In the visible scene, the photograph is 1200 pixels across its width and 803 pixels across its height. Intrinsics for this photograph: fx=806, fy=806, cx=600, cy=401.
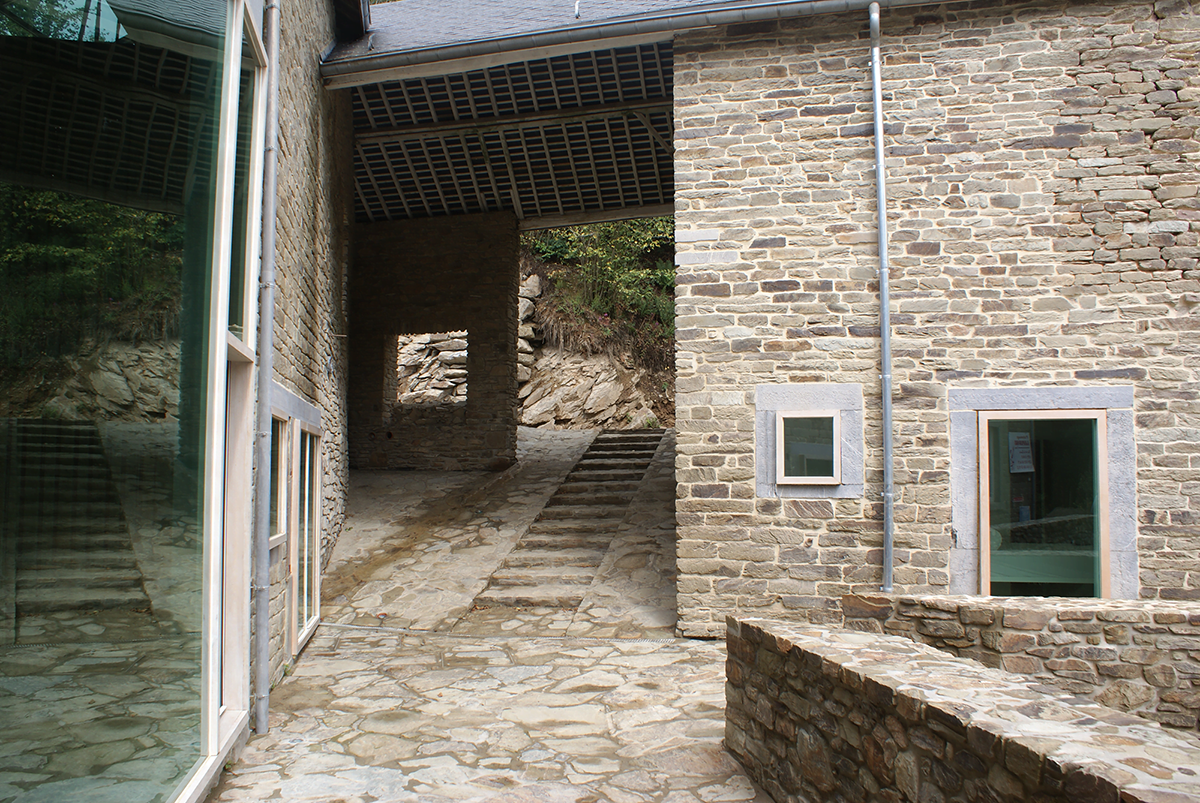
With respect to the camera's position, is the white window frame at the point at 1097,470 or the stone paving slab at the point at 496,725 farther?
the white window frame at the point at 1097,470

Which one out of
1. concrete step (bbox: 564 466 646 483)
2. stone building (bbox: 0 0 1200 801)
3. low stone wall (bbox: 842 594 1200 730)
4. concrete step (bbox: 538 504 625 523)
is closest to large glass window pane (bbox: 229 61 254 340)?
stone building (bbox: 0 0 1200 801)

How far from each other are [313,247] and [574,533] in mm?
3900

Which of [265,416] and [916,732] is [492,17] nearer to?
[265,416]

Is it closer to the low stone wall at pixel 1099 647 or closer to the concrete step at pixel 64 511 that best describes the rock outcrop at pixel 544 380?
the low stone wall at pixel 1099 647

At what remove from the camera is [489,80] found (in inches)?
349

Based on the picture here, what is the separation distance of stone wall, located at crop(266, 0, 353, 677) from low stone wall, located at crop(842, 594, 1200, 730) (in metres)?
3.78

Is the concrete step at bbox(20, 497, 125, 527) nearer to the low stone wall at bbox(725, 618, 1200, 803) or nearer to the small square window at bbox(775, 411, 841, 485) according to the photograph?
the low stone wall at bbox(725, 618, 1200, 803)

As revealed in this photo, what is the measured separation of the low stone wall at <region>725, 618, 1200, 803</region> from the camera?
179 cm

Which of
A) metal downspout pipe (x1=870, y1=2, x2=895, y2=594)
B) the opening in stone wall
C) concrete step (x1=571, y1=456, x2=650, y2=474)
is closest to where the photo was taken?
metal downspout pipe (x1=870, y1=2, x2=895, y2=594)

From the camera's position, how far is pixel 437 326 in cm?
1194

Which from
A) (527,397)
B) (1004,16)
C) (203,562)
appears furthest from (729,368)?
(527,397)

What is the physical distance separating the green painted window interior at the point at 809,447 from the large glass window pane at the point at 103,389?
419 centimetres

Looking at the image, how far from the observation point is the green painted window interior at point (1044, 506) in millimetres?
5832

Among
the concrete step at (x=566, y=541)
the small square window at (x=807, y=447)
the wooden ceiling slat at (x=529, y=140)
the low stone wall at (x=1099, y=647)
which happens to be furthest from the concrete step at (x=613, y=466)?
the low stone wall at (x=1099, y=647)
